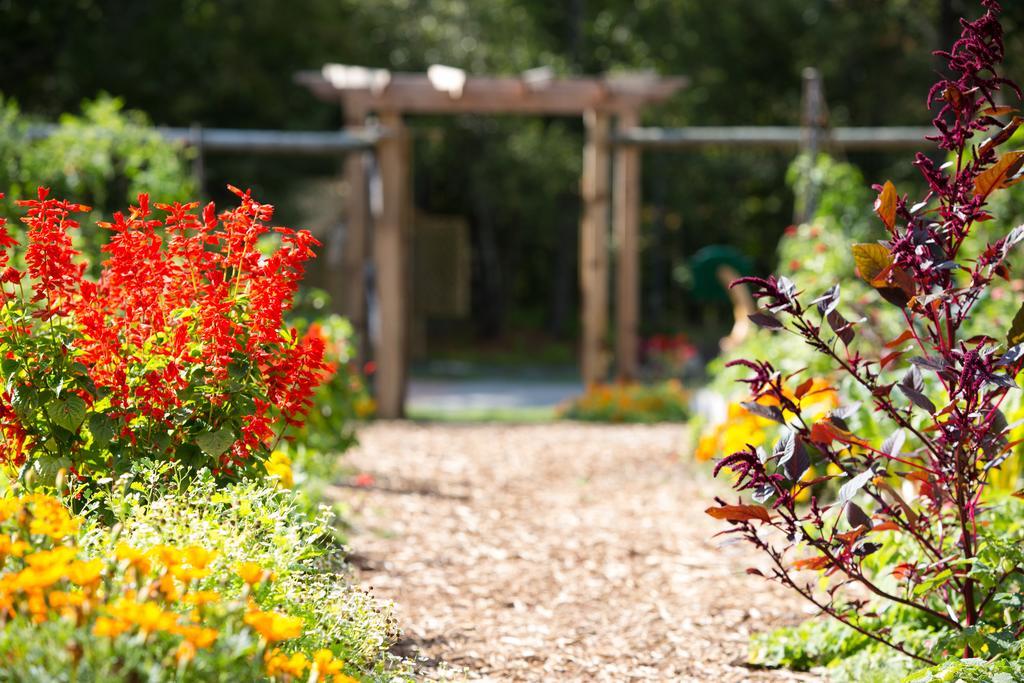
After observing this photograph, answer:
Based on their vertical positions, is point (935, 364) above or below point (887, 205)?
below

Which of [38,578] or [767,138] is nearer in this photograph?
[38,578]

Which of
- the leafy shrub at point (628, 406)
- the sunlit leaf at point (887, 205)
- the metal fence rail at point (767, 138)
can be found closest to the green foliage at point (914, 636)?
the sunlit leaf at point (887, 205)

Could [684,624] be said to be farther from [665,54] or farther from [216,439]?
[665,54]

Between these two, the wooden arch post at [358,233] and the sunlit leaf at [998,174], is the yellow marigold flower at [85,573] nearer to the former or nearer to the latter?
the sunlit leaf at [998,174]

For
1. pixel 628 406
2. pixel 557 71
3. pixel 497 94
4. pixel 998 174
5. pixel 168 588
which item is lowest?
pixel 628 406

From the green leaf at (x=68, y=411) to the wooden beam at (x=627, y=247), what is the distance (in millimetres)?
7438

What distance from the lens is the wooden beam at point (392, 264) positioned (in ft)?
30.9

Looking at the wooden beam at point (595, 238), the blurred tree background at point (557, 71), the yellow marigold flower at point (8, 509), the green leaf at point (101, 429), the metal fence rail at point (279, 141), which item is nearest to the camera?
the yellow marigold flower at point (8, 509)

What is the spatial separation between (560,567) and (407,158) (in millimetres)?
5594

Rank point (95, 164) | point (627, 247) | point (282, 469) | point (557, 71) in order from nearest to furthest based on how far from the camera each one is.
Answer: point (282, 469), point (95, 164), point (627, 247), point (557, 71)

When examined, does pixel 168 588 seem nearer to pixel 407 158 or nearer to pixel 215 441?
pixel 215 441

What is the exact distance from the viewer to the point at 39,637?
189 centimetres

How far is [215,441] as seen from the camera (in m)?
2.99

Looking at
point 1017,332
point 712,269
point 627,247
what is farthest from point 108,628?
point 712,269
